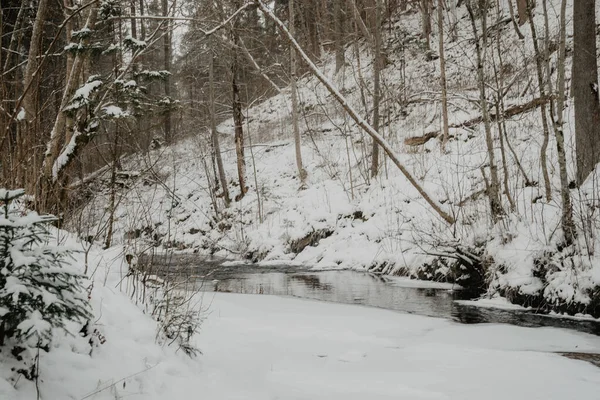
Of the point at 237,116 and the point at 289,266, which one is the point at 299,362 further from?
the point at 237,116

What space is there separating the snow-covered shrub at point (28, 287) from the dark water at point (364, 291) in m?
1.61

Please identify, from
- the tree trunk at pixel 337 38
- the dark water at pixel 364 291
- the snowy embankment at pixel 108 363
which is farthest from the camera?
the tree trunk at pixel 337 38

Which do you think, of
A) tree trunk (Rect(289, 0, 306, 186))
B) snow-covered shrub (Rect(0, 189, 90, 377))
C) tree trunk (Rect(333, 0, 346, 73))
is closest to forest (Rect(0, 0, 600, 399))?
snow-covered shrub (Rect(0, 189, 90, 377))

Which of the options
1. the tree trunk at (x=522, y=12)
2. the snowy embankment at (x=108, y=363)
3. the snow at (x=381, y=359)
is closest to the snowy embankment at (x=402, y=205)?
the tree trunk at (x=522, y=12)

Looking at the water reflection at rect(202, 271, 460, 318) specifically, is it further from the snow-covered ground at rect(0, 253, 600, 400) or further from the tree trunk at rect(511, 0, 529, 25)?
the tree trunk at rect(511, 0, 529, 25)

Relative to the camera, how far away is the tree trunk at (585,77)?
706 cm

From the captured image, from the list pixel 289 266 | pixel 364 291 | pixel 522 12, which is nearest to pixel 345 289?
pixel 364 291

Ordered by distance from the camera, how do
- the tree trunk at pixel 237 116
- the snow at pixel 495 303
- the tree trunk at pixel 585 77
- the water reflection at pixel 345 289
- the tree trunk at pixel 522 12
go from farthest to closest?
the tree trunk at pixel 522 12, the tree trunk at pixel 237 116, the tree trunk at pixel 585 77, the water reflection at pixel 345 289, the snow at pixel 495 303

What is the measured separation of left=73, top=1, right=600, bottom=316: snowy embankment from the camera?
5.30m

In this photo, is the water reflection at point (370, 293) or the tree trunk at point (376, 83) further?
the tree trunk at point (376, 83)

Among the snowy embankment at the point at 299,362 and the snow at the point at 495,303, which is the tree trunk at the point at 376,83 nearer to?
the snow at the point at 495,303

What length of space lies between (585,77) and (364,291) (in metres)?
4.87

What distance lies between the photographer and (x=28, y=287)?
1.86 meters

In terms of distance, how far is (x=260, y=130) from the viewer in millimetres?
22250
